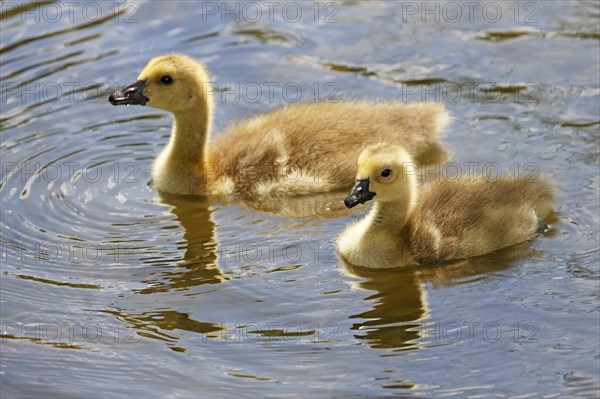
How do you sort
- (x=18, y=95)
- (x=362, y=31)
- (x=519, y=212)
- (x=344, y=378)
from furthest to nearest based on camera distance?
1. (x=362, y=31)
2. (x=18, y=95)
3. (x=519, y=212)
4. (x=344, y=378)

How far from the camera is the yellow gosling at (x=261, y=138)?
328 inches

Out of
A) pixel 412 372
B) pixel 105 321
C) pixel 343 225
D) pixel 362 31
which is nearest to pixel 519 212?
pixel 343 225

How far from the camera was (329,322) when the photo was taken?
6594mm

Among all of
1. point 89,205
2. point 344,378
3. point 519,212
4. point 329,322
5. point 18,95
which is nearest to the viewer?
point 344,378

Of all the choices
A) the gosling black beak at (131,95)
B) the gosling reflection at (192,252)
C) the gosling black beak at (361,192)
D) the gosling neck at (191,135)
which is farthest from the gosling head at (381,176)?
the gosling black beak at (131,95)

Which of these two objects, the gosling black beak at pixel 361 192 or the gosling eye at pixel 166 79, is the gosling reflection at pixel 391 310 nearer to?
the gosling black beak at pixel 361 192

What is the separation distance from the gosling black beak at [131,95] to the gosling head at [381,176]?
1883 mm

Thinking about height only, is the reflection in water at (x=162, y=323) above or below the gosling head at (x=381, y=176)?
below

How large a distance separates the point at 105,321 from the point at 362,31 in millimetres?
4541

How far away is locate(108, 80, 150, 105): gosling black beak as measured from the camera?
8258 millimetres

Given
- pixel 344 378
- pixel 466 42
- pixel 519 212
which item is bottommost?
pixel 344 378

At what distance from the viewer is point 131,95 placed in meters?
8.31

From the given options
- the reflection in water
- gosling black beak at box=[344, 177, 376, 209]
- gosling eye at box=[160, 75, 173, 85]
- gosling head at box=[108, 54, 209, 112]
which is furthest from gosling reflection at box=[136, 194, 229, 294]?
gosling black beak at box=[344, 177, 376, 209]

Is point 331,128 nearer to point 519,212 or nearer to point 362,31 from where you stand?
point 519,212
